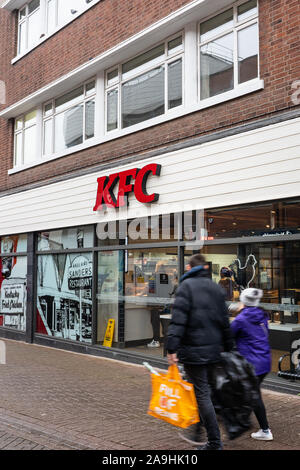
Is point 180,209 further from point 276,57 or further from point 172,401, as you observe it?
point 172,401

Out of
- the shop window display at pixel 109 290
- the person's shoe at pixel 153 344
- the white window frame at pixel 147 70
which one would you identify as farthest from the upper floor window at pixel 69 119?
the person's shoe at pixel 153 344

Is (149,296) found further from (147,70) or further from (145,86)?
(147,70)

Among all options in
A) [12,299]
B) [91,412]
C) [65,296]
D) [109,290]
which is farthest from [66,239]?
[91,412]

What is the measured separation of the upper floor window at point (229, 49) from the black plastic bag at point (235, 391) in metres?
5.11

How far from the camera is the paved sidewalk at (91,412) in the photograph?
5.15 meters

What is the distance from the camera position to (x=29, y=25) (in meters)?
14.4

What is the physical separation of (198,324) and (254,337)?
68 centimetres

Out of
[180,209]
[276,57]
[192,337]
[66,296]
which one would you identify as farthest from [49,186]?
[192,337]

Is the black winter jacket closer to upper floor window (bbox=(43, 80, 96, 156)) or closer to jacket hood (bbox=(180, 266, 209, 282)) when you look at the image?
jacket hood (bbox=(180, 266, 209, 282))

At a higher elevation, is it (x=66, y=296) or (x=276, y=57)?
(x=276, y=57)

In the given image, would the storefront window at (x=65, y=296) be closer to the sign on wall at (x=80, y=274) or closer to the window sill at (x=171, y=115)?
the sign on wall at (x=80, y=274)

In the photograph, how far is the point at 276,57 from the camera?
779 cm

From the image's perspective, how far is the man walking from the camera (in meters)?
4.67
